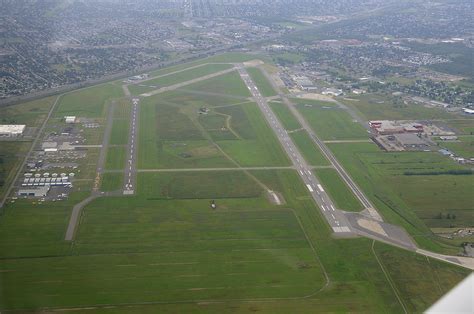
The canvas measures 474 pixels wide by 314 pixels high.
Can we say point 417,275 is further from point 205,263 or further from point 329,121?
point 329,121

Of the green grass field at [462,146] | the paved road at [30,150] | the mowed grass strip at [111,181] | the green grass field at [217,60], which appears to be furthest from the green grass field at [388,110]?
the paved road at [30,150]

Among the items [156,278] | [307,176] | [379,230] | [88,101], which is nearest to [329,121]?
[307,176]

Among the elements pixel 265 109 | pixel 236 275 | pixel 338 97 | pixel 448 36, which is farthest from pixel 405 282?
pixel 448 36

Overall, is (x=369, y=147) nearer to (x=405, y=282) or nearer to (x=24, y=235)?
(x=405, y=282)

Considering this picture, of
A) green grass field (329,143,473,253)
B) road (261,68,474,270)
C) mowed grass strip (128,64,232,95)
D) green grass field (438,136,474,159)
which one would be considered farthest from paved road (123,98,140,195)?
green grass field (438,136,474,159)

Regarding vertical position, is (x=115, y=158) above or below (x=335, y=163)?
above

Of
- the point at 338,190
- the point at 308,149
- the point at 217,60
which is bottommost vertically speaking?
the point at 308,149
